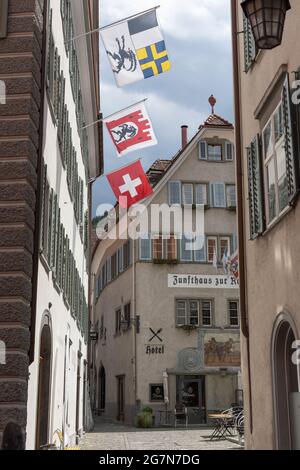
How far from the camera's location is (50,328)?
12.0 m

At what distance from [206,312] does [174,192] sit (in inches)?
230

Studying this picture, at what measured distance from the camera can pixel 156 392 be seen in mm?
29641

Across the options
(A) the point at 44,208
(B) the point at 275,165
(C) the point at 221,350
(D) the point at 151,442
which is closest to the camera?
(B) the point at 275,165

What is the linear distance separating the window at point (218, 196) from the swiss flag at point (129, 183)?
14.0 meters

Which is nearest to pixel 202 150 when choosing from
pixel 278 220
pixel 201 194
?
pixel 201 194

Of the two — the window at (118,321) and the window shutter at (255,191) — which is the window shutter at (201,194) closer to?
the window at (118,321)

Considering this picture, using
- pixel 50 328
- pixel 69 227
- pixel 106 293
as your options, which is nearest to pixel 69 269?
pixel 69 227

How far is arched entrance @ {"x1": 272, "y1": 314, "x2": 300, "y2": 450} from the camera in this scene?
32.3 ft

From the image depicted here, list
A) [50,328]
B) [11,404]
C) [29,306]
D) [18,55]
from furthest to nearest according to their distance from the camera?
[50,328]
[18,55]
[29,306]
[11,404]

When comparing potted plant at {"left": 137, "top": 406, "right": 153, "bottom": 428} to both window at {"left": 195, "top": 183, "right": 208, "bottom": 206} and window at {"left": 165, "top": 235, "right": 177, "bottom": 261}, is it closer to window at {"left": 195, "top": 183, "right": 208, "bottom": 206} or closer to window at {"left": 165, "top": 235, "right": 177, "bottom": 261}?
window at {"left": 165, "top": 235, "right": 177, "bottom": 261}

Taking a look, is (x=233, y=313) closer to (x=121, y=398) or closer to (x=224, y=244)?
(x=224, y=244)

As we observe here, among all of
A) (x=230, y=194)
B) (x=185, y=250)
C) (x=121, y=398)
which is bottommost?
(x=121, y=398)

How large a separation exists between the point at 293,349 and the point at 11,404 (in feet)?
13.4
